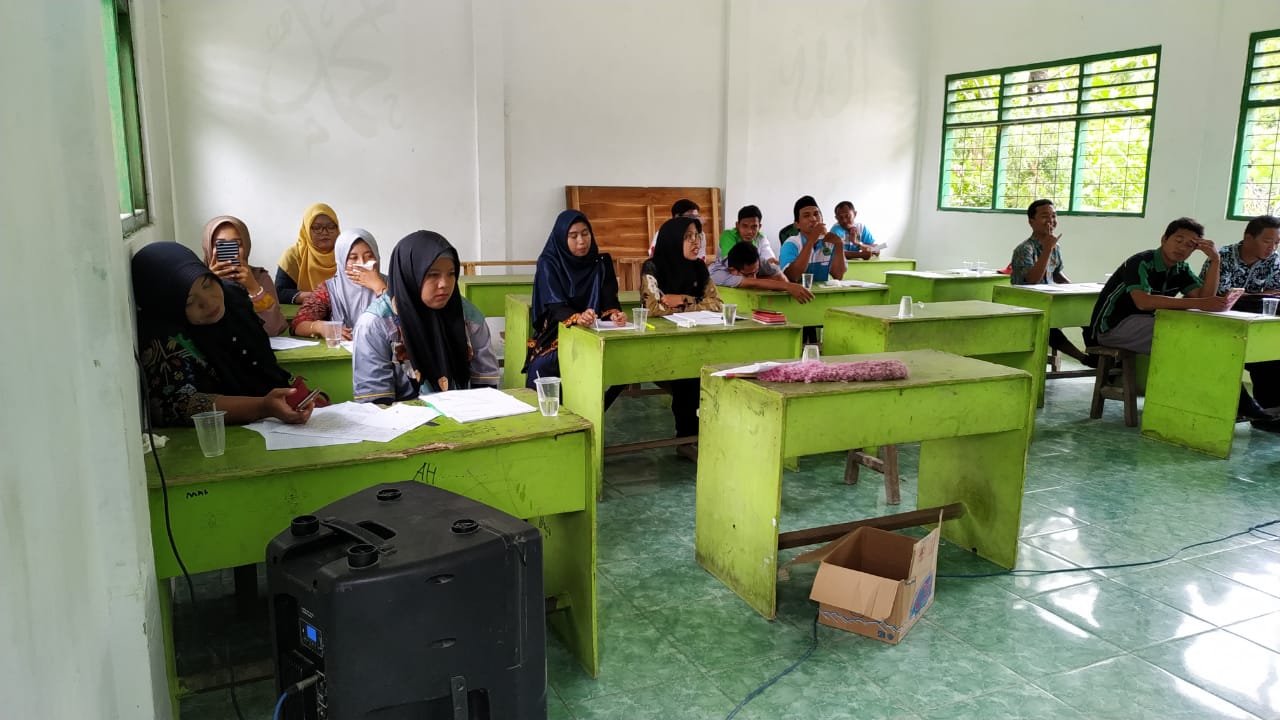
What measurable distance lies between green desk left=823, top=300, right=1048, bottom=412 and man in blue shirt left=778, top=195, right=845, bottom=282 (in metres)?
1.32

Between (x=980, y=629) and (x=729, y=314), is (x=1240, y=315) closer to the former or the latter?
(x=729, y=314)

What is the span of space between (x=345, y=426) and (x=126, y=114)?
269 cm

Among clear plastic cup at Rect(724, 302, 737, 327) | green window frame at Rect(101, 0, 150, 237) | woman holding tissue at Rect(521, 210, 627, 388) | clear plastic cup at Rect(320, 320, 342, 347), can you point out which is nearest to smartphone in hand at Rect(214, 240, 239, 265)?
green window frame at Rect(101, 0, 150, 237)

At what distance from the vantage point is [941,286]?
6152 mm

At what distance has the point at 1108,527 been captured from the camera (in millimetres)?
3572

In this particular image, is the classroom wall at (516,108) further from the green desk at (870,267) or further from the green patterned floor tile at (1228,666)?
the green patterned floor tile at (1228,666)

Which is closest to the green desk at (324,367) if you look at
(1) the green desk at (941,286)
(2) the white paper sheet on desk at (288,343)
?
(2) the white paper sheet on desk at (288,343)

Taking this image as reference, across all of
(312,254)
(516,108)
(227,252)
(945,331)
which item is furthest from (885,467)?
(516,108)

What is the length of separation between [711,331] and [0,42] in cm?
310

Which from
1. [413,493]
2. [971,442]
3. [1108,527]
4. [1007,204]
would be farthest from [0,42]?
[1007,204]

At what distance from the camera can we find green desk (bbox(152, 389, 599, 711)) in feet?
6.17

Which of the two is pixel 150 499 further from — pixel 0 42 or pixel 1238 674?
pixel 1238 674

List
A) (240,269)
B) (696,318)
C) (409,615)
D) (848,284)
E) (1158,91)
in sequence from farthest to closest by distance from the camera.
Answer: (1158,91) < (848,284) < (696,318) < (240,269) < (409,615)

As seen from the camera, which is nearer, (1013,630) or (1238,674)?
(1238,674)
